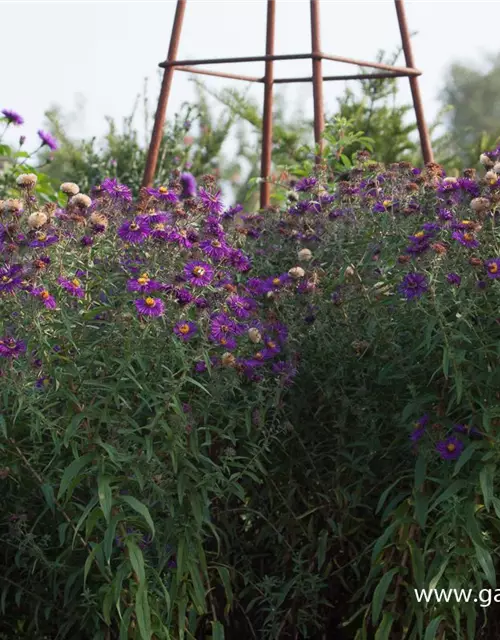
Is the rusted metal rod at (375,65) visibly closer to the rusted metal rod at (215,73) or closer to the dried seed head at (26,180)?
the rusted metal rod at (215,73)

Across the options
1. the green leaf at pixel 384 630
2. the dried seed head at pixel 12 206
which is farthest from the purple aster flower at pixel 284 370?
the dried seed head at pixel 12 206

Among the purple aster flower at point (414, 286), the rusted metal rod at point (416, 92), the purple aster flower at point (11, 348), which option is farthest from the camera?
the rusted metal rod at point (416, 92)

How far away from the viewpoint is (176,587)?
2578 mm

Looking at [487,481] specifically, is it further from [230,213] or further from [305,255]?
[230,213]

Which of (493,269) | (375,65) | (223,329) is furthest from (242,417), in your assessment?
(375,65)

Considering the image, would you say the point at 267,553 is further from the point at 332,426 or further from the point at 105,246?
the point at 105,246

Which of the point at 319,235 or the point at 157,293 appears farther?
the point at 319,235

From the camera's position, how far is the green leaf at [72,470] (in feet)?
7.70

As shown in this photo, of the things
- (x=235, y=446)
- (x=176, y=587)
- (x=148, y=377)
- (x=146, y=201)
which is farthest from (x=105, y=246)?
(x=176, y=587)

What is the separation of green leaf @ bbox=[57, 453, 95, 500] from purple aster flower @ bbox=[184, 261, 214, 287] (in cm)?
45

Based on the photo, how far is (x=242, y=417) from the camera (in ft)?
9.00

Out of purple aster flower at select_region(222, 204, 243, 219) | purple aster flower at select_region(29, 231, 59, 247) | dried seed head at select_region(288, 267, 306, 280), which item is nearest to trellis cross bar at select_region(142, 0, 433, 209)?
purple aster flower at select_region(222, 204, 243, 219)

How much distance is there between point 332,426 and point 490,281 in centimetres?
62

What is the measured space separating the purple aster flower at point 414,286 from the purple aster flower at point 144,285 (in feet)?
1.90
